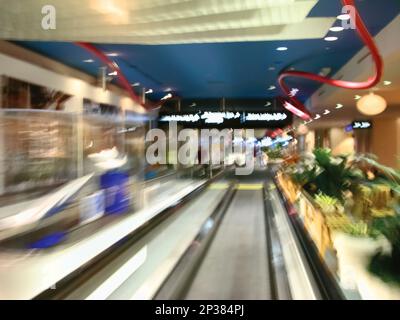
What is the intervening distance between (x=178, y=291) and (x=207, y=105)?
12.3 m

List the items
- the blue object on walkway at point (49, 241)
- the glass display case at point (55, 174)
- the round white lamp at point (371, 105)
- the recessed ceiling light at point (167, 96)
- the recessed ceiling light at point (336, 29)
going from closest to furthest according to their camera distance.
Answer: the blue object on walkway at point (49, 241), the glass display case at point (55, 174), the recessed ceiling light at point (336, 29), the round white lamp at point (371, 105), the recessed ceiling light at point (167, 96)

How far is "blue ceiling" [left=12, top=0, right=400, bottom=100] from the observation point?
734 centimetres

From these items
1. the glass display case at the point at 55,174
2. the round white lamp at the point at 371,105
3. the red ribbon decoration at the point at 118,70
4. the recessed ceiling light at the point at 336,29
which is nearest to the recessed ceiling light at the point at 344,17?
the recessed ceiling light at the point at 336,29

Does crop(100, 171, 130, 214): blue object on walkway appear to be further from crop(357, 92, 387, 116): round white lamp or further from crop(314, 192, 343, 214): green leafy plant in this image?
crop(357, 92, 387, 116): round white lamp

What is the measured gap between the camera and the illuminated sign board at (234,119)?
51.9 feet

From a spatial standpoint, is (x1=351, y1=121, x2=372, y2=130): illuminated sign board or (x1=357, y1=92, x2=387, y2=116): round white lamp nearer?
(x1=357, y1=92, x2=387, y2=116): round white lamp

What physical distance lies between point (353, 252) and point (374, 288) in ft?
0.95

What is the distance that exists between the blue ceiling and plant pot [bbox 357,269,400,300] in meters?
4.19

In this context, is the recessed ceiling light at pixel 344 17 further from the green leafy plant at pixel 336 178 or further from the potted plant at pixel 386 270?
the potted plant at pixel 386 270

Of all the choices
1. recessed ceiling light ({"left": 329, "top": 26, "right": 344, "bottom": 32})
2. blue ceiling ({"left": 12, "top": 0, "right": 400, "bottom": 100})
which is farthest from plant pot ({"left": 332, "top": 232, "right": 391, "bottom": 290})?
recessed ceiling light ({"left": 329, "top": 26, "right": 344, "bottom": 32})

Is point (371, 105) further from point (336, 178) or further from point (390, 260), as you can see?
point (390, 260)

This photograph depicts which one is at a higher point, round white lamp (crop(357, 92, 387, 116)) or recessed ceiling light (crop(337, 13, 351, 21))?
recessed ceiling light (crop(337, 13, 351, 21))

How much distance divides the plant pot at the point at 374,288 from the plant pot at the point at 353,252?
6 centimetres
